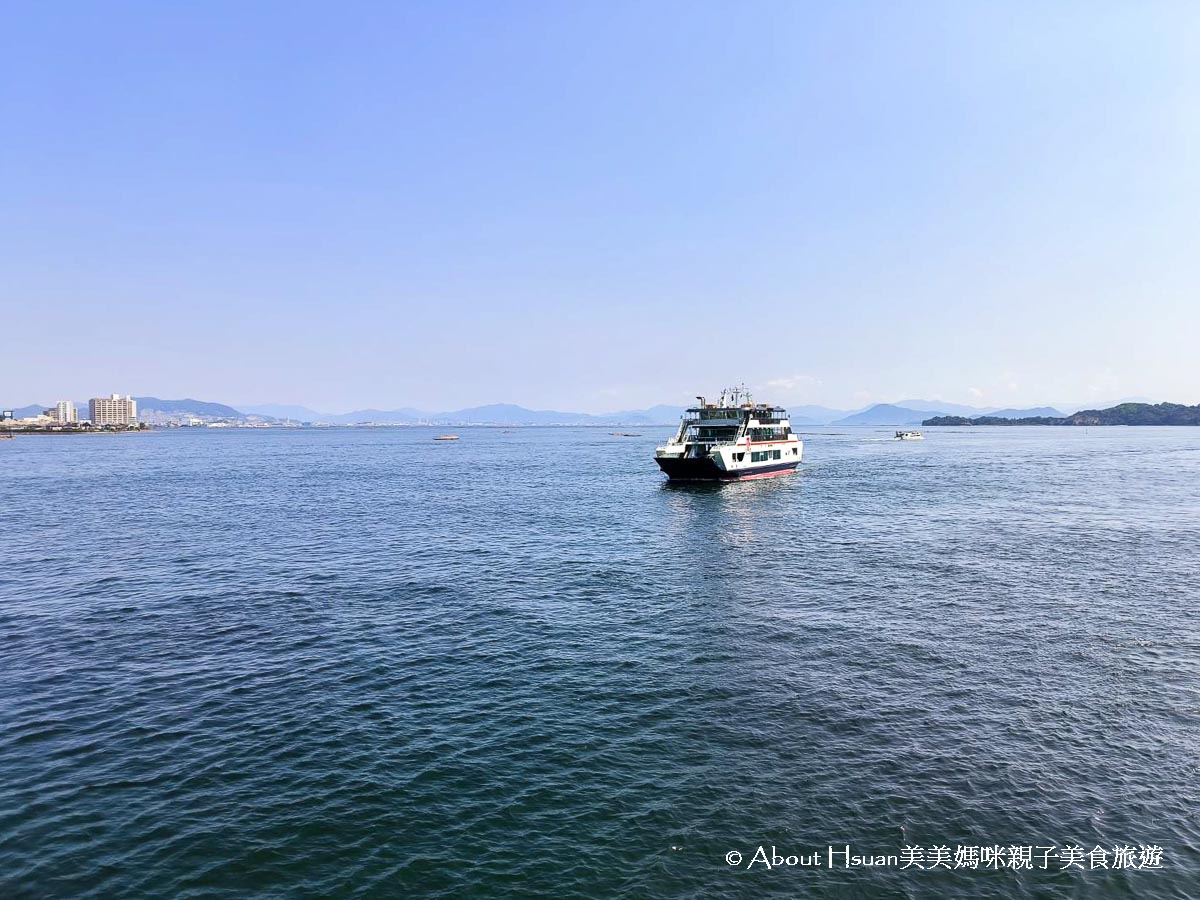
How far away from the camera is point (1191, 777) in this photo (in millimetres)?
17406

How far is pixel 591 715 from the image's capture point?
70.8 ft

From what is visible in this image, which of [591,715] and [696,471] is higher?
[696,471]

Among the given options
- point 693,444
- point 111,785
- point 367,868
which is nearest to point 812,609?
point 367,868

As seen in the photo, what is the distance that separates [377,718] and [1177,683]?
28314mm

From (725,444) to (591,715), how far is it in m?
70.0

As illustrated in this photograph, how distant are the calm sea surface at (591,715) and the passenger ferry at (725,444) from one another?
38453 millimetres

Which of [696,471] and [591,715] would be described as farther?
[696,471]

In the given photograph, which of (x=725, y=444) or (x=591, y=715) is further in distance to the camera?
(x=725, y=444)

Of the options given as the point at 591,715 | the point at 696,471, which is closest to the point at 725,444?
the point at 696,471

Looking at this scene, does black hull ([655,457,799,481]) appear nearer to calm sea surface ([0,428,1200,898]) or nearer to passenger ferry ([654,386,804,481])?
passenger ferry ([654,386,804,481])

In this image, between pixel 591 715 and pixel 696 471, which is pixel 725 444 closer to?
pixel 696 471

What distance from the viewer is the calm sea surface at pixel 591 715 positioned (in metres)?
14.6

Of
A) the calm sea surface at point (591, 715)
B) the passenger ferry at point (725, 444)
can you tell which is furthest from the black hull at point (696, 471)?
the calm sea surface at point (591, 715)

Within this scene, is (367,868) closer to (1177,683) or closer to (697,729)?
(697,729)
